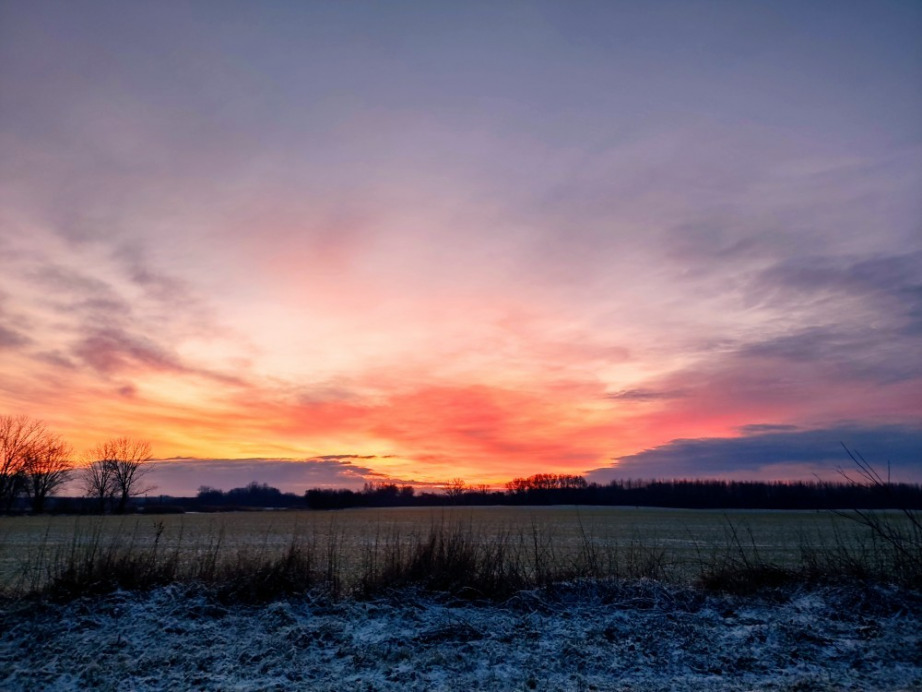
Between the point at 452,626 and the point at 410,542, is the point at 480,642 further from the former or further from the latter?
the point at 410,542

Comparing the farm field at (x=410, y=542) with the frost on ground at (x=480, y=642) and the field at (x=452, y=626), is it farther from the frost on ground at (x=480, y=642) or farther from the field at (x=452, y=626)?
the frost on ground at (x=480, y=642)

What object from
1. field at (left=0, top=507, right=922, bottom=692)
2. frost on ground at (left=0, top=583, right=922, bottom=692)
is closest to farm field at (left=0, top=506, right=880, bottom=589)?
field at (left=0, top=507, right=922, bottom=692)

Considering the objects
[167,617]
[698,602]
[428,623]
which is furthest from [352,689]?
[698,602]

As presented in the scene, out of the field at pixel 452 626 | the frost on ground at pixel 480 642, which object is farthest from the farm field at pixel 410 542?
the frost on ground at pixel 480 642

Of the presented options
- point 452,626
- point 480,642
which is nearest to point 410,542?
point 452,626

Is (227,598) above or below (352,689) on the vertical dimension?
above

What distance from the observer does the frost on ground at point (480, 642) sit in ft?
24.8

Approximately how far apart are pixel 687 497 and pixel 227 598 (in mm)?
158179

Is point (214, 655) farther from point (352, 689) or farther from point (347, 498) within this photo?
point (347, 498)

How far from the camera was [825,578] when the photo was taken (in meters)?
10.8

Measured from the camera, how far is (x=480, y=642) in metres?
8.67

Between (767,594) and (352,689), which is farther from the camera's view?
(767,594)

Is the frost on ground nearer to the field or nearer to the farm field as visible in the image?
the field

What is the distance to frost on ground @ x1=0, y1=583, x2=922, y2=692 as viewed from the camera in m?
7.55
